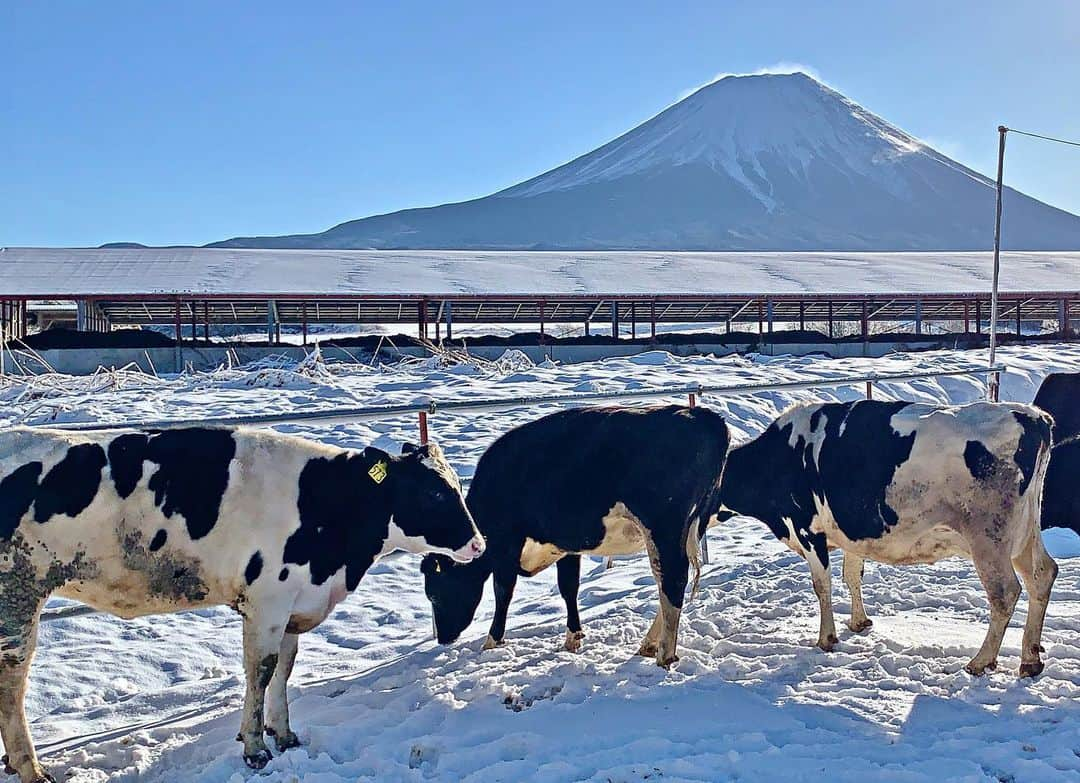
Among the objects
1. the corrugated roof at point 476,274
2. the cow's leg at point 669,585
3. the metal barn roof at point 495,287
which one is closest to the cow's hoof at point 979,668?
the cow's leg at point 669,585

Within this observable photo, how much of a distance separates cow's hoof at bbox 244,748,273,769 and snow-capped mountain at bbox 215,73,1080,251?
124932 millimetres

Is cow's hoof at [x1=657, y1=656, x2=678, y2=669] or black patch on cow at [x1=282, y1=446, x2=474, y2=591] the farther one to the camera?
cow's hoof at [x1=657, y1=656, x2=678, y2=669]

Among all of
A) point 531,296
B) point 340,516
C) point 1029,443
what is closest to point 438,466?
point 340,516

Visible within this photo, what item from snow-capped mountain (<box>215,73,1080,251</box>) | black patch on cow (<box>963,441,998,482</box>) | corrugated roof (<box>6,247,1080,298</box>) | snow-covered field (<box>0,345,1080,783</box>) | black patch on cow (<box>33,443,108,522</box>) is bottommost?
snow-covered field (<box>0,345,1080,783</box>)

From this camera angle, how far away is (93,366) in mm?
21578

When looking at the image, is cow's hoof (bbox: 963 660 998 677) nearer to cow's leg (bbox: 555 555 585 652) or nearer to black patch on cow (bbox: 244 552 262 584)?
cow's leg (bbox: 555 555 585 652)

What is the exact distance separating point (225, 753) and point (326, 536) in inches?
39.7

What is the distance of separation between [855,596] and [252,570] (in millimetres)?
3392

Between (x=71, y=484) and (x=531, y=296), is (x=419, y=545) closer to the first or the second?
(x=71, y=484)

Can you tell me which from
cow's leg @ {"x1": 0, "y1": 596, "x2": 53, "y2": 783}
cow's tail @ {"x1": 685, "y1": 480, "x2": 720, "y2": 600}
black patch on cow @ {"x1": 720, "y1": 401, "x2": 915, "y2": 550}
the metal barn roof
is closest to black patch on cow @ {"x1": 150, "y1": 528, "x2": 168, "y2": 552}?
cow's leg @ {"x1": 0, "y1": 596, "x2": 53, "y2": 783}

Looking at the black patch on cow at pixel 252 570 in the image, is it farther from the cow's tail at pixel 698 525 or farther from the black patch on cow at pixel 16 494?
the cow's tail at pixel 698 525

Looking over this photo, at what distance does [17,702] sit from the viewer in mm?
3859

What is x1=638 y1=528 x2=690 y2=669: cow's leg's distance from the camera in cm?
494

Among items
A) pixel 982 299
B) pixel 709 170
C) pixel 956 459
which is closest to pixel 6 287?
pixel 956 459
